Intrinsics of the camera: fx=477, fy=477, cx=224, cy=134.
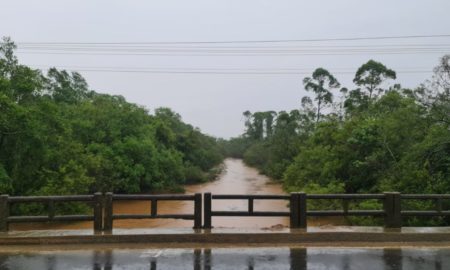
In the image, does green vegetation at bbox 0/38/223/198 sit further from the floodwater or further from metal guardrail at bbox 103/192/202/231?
the floodwater

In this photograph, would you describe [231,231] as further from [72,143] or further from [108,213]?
[72,143]

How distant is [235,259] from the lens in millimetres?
8469

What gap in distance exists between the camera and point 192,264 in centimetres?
812

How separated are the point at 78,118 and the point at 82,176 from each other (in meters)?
9.80

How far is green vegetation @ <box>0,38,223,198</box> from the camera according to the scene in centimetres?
2211

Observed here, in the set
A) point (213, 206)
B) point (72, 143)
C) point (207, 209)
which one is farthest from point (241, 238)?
point (213, 206)

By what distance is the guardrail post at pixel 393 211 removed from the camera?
1045 cm

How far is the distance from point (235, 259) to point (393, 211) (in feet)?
13.3

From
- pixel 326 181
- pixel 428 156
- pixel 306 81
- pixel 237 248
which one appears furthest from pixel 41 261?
pixel 306 81

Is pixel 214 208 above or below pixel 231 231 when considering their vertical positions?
below

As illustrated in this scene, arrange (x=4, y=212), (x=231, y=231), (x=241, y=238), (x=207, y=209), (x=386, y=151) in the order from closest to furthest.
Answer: (x=241, y=238) < (x=231, y=231) < (x=4, y=212) < (x=207, y=209) < (x=386, y=151)

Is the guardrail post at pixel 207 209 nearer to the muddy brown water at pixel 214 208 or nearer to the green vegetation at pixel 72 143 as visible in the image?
the muddy brown water at pixel 214 208

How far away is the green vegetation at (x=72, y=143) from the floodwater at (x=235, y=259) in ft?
43.1

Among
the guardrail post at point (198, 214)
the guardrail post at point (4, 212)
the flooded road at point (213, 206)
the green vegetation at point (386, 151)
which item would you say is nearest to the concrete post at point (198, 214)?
the guardrail post at point (198, 214)
